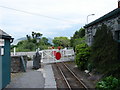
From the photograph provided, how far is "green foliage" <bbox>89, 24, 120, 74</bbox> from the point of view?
8.20m

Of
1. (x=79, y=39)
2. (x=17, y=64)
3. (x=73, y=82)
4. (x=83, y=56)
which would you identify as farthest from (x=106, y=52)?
(x=79, y=39)

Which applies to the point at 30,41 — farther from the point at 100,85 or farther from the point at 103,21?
the point at 100,85

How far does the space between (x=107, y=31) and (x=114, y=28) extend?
0.41 m

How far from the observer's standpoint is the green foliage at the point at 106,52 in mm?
8199

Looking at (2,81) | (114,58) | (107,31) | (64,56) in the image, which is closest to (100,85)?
(114,58)

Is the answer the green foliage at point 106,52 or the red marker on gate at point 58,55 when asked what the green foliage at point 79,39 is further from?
→ the green foliage at point 106,52

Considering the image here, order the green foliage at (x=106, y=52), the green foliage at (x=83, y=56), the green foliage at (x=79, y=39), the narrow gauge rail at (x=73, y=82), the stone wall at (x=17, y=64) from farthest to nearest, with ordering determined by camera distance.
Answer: the green foliage at (x=79, y=39)
the stone wall at (x=17, y=64)
the green foliage at (x=83, y=56)
the narrow gauge rail at (x=73, y=82)
the green foliage at (x=106, y=52)

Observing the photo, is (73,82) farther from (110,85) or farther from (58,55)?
(58,55)

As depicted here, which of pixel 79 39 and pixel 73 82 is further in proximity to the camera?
pixel 79 39

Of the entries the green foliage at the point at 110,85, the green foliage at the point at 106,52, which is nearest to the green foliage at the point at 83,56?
the green foliage at the point at 106,52

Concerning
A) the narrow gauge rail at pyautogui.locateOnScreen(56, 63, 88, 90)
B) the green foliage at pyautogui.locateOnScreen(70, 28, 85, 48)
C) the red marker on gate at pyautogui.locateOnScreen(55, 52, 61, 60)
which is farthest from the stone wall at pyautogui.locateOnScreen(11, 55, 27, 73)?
the green foliage at pyautogui.locateOnScreen(70, 28, 85, 48)

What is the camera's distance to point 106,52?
8477 mm

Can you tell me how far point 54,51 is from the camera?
20656 millimetres

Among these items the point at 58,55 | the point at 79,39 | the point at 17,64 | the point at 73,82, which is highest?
the point at 79,39
